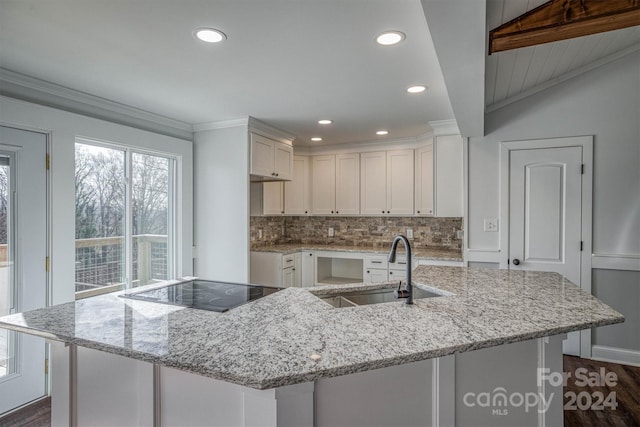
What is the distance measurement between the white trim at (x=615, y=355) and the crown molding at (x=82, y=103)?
4593mm

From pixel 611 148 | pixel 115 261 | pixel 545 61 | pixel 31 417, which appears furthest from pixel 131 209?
pixel 611 148

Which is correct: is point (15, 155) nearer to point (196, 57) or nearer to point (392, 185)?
point (196, 57)

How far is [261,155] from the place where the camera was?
384 cm

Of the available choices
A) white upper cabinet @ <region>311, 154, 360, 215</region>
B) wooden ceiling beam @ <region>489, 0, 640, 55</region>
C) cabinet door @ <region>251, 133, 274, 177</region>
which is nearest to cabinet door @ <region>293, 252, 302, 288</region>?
white upper cabinet @ <region>311, 154, 360, 215</region>

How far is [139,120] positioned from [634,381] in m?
4.86

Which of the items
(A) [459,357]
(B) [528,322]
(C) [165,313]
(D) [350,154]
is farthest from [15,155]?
(D) [350,154]

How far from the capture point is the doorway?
3174mm

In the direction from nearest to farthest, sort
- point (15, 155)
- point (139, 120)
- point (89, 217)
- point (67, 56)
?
1. point (67, 56)
2. point (15, 155)
3. point (89, 217)
4. point (139, 120)

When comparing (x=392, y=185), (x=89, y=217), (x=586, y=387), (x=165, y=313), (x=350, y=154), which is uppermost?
(x=350, y=154)

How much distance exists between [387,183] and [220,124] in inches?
88.4

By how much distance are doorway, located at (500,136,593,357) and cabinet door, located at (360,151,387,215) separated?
62.3 inches

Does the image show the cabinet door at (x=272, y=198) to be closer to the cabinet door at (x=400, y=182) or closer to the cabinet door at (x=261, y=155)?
the cabinet door at (x=261, y=155)

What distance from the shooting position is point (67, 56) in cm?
219

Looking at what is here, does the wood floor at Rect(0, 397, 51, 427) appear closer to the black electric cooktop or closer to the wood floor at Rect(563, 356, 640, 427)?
the black electric cooktop
